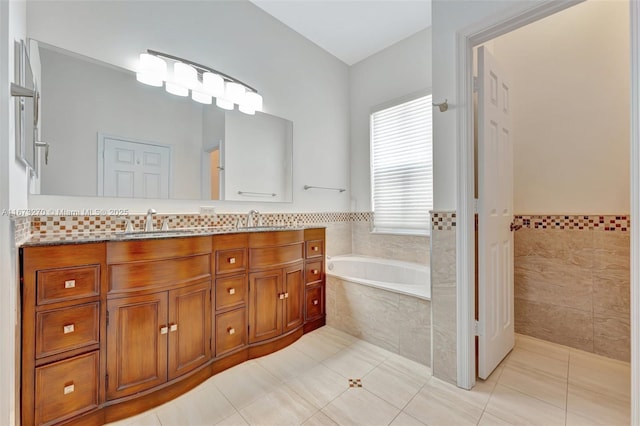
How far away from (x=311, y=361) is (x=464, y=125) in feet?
5.99

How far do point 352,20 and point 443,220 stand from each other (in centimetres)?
223

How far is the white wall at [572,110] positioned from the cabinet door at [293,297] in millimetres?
2007

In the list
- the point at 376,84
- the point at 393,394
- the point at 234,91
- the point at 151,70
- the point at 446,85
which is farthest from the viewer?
the point at 376,84

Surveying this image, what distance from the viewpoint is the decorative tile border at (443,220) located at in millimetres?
1625

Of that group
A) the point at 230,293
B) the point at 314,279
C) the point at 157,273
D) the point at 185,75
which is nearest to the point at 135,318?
the point at 157,273

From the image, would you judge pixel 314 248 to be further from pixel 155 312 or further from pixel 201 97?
pixel 201 97

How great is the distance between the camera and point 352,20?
2.65 m

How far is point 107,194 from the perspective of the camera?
5.59ft

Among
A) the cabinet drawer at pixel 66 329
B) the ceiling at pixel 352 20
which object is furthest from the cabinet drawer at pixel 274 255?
the ceiling at pixel 352 20

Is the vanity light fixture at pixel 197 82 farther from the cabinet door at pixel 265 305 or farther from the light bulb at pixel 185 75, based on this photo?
the cabinet door at pixel 265 305

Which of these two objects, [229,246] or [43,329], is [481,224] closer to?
[229,246]

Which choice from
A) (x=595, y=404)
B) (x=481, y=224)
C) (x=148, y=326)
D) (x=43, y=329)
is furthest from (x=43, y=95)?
(x=595, y=404)

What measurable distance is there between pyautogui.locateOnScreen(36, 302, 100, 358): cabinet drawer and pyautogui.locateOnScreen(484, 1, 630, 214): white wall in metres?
2.98

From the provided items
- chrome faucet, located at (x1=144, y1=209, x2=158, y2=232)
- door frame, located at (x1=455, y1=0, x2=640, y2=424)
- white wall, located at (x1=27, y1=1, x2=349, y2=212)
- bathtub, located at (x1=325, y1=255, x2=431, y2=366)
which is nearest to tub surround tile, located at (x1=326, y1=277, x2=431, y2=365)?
bathtub, located at (x1=325, y1=255, x2=431, y2=366)
